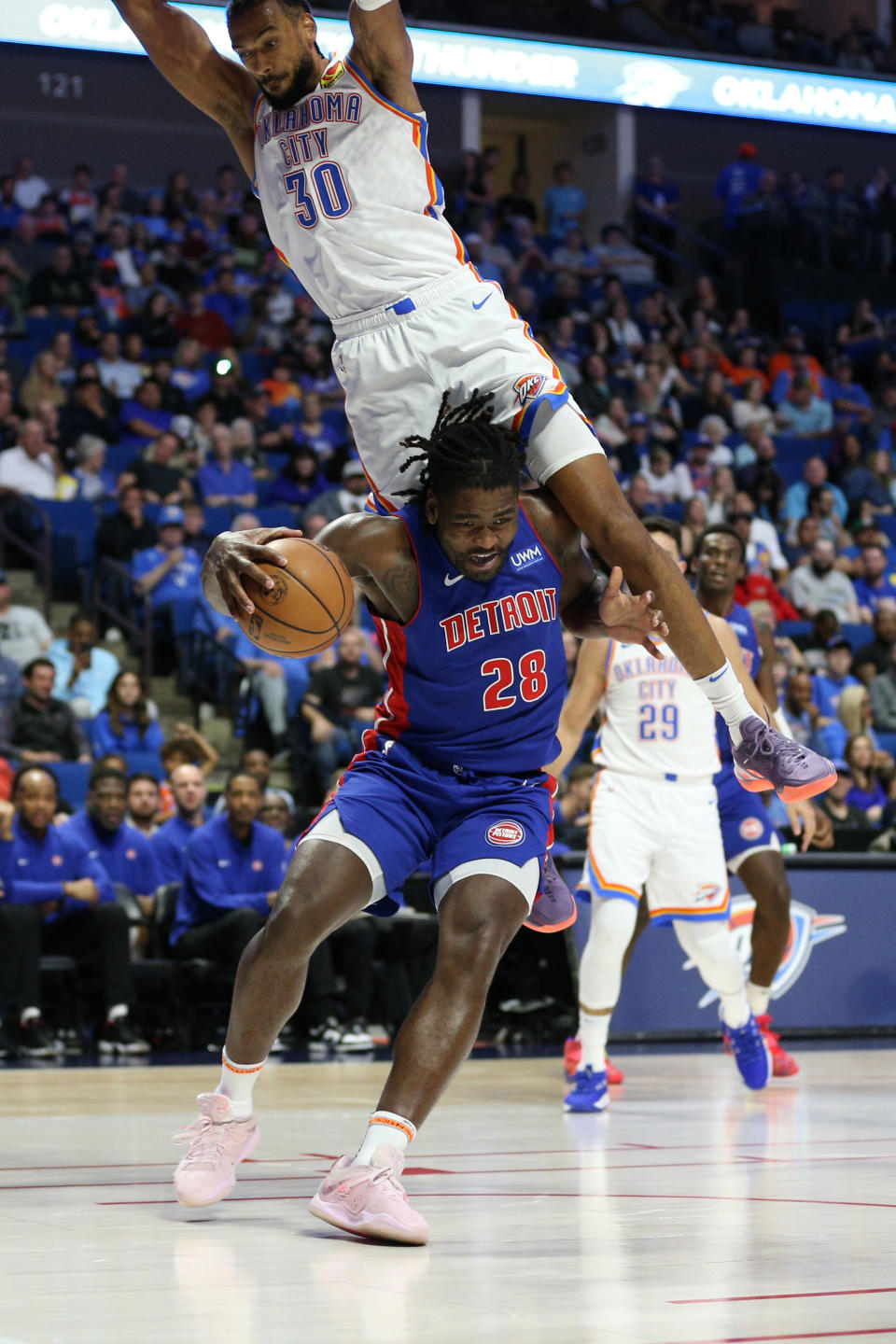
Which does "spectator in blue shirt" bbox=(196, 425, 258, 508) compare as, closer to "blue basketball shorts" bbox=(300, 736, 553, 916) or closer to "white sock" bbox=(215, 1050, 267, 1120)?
"blue basketball shorts" bbox=(300, 736, 553, 916)

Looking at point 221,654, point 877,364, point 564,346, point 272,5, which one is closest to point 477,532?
point 272,5

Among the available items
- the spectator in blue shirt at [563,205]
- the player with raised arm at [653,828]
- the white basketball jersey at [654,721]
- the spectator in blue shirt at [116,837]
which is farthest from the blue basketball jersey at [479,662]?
the spectator in blue shirt at [563,205]

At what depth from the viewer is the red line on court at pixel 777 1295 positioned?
3.01 m

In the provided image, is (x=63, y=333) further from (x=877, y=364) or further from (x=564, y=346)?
(x=877, y=364)

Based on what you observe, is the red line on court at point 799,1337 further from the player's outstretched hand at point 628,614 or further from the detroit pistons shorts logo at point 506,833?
the player's outstretched hand at point 628,614

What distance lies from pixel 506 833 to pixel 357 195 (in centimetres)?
162

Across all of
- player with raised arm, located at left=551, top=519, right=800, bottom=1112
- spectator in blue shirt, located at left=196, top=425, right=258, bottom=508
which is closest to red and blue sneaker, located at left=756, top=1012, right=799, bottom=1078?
player with raised arm, located at left=551, top=519, right=800, bottom=1112

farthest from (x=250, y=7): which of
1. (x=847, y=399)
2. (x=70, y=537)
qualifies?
(x=847, y=399)

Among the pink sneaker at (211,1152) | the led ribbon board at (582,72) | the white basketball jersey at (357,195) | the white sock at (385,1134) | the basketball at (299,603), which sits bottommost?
the pink sneaker at (211,1152)

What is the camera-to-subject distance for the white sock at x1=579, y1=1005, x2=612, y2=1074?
654 centimetres

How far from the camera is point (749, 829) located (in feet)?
25.0

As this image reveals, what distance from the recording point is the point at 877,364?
19.7 meters

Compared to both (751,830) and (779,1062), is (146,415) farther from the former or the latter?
(779,1062)

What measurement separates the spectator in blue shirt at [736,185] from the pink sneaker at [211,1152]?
1924cm
